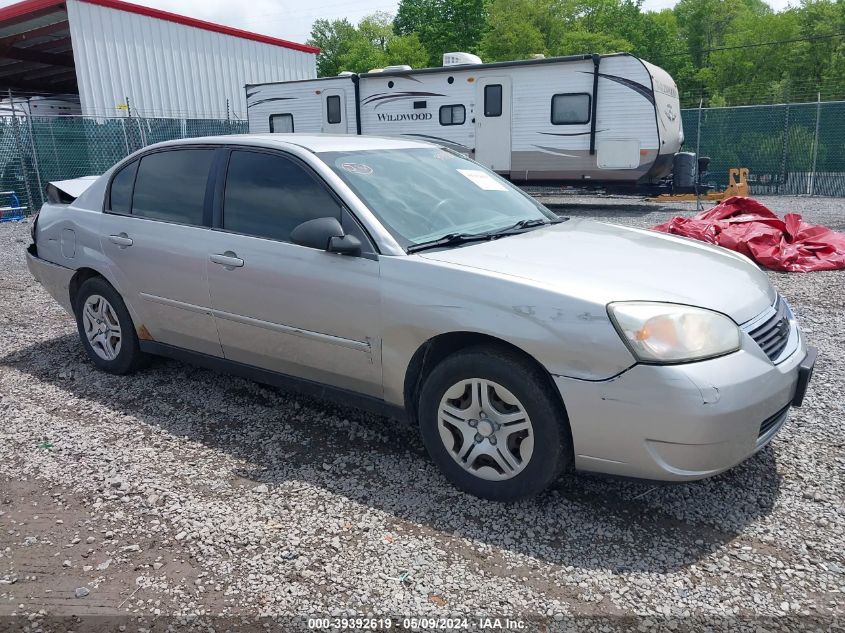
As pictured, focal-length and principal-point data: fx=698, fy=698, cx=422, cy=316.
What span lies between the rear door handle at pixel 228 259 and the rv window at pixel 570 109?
11.9 meters

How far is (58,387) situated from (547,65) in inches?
484

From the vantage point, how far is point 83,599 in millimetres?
2656

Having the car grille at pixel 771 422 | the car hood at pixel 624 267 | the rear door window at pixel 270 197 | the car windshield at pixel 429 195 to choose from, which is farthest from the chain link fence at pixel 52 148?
the car grille at pixel 771 422

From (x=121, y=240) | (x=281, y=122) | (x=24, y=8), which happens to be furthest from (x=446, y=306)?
(x=24, y=8)

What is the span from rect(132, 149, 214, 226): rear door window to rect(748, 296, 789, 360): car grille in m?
3.12

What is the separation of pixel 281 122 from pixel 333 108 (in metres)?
1.72

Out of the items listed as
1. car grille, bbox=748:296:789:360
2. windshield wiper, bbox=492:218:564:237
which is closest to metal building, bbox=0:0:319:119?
windshield wiper, bbox=492:218:564:237

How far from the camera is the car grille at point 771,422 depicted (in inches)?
116

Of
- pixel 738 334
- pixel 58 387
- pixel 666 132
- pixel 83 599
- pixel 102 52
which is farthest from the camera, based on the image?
pixel 102 52

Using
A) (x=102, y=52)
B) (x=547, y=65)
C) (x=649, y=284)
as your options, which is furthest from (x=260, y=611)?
(x=102, y=52)

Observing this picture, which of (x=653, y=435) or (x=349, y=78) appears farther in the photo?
(x=349, y=78)

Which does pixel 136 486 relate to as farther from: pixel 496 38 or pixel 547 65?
pixel 496 38

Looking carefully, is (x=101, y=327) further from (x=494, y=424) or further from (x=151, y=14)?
(x=151, y=14)

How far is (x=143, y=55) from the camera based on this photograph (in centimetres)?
2141
